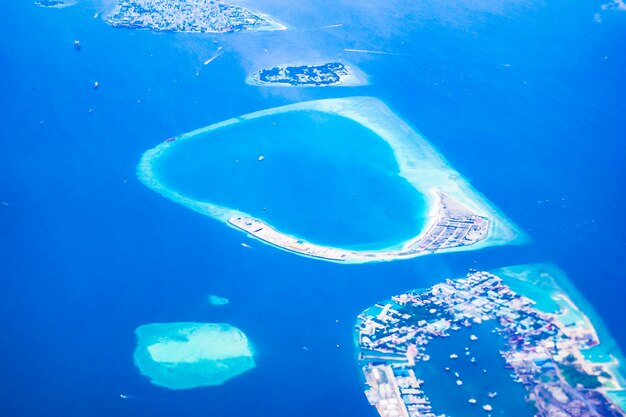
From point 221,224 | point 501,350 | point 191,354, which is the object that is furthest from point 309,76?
point 501,350

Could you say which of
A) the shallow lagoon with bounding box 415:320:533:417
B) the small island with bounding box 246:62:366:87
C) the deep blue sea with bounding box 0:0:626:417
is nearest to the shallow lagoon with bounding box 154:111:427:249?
the deep blue sea with bounding box 0:0:626:417

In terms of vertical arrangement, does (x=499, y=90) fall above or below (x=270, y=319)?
above

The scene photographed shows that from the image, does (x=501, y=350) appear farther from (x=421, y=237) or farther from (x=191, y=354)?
(x=191, y=354)

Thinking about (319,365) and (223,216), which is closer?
(319,365)

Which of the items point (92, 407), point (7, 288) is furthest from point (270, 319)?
point (7, 288)

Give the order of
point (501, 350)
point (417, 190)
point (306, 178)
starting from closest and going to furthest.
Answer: point (501, 350), point (417, 190), point (306, 178)

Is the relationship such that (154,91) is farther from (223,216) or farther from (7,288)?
(7,288)

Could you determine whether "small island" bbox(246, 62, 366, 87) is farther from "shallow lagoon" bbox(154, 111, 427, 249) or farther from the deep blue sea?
"shallow lagoon" bbox(154, 111, 427, 249)
